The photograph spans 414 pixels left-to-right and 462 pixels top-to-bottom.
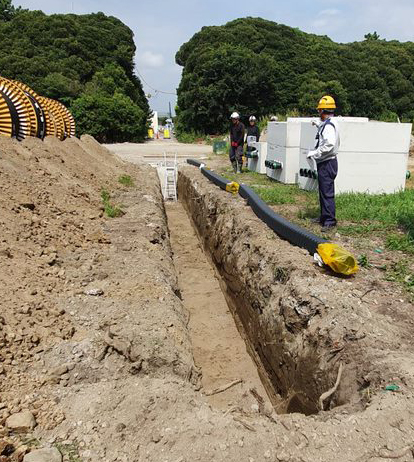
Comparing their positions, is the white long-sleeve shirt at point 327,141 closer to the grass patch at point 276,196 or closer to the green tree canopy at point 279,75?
the grass patch at point 276,196

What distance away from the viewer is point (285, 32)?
119 feet

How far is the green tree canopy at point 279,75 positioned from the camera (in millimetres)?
30797

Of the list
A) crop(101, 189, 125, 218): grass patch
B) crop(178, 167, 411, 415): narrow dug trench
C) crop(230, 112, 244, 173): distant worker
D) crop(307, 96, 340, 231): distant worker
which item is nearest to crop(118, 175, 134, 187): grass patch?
crop(101, 189, 125, 218): grass patch

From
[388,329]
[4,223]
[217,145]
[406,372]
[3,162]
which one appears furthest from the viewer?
[217,145]

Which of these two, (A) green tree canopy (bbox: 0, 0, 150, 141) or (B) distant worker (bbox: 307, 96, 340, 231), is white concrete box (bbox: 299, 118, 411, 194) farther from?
(A) green tree canopy (bbox: 0, 0, 150, 141)

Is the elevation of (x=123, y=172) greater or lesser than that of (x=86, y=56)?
lesser

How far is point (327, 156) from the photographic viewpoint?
553cm

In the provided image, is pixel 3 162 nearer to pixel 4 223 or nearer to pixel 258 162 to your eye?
pixel 4 223

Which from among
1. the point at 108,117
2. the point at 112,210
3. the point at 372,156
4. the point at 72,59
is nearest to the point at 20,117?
the point at 112,210

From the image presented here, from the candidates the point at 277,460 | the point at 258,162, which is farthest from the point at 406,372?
the point at 258,162

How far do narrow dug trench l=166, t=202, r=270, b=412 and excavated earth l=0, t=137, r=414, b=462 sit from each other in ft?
0.08

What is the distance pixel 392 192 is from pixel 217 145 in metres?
13.6

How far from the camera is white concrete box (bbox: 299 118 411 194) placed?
7449 mm

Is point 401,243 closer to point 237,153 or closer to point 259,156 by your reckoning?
point 259,156
